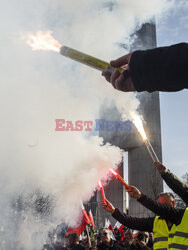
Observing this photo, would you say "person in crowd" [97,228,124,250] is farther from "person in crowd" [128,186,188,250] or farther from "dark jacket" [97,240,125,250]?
"person in crowd" [128,186,188,250]

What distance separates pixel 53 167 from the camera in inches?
322

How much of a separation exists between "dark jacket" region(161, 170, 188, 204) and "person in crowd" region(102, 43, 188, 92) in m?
2.64

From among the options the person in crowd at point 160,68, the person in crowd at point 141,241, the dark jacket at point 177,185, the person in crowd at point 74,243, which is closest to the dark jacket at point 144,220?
the dark jacket at point 177,185

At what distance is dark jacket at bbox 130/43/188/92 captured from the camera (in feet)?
4.52

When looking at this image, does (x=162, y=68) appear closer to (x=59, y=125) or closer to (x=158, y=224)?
(x=158, y=224)

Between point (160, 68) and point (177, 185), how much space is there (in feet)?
9.23

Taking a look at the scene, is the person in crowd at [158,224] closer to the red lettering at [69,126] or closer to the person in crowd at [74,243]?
the person in crowd at [74,243]

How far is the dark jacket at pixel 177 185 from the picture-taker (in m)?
3.89

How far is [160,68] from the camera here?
1.41 metres

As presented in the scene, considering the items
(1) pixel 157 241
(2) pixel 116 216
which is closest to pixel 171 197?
(1) pixel 157 241

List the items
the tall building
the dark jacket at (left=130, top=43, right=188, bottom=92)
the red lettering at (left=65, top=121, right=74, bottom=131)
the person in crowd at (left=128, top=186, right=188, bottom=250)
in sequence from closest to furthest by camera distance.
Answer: the dark jacket at (left=130, top=43, right=188, bottom=92)
the person in crowd at (left=128, top=186, right=188, bottom=250)
the red lettering at (left=65, top=121, right=74, bottom=131)
the tall building

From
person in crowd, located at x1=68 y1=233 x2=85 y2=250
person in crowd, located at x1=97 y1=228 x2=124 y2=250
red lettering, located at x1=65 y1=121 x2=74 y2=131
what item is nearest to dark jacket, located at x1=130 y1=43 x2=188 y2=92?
person in crowd, located at x1=97 y1=228 x2=124 y2=250

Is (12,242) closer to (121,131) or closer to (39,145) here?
(39,145)

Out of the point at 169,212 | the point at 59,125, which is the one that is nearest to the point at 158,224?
the point at 169,212
